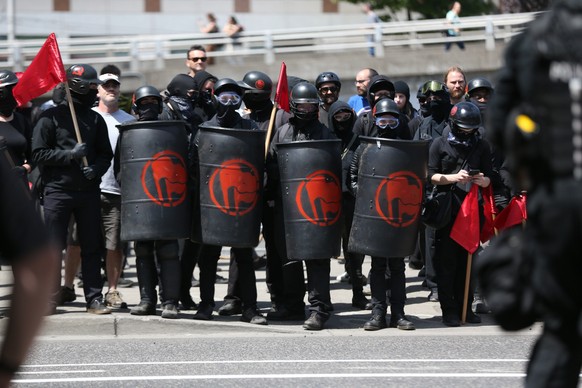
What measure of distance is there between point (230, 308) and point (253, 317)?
20.5 inches

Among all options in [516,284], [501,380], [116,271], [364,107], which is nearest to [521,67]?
[516,284]

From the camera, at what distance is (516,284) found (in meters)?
3.94

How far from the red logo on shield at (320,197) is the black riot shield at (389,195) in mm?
194

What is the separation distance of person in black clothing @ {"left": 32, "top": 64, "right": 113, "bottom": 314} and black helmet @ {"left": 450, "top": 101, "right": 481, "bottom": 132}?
2840 mm

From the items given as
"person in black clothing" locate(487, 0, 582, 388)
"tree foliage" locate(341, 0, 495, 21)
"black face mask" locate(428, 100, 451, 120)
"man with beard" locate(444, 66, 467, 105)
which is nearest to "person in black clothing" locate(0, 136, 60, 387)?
"person in black clothing" locate(487, 0, 582, 388)

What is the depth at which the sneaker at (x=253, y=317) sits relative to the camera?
31.2 ft

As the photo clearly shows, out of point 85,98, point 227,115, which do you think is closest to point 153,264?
point 227,115

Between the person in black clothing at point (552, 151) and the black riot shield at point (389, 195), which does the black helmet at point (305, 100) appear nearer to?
the black riot shield at point (389, 195)

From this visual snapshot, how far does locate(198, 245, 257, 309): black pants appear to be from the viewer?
9.61 metres

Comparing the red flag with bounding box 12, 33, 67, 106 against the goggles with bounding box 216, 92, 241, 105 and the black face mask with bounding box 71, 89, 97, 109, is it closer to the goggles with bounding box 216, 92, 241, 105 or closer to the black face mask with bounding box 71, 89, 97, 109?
the black face mask with bounding box 71, 89, 97, 109

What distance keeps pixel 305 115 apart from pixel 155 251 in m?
1.71

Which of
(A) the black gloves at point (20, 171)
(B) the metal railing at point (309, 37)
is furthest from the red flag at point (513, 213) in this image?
(B) the metal railing at point (309, 37)

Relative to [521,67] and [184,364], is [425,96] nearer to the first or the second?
[184,364]

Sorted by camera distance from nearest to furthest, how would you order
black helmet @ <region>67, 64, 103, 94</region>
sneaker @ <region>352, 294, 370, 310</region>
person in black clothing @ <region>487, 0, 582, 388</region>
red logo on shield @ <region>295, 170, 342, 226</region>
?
1. person in black clothing @ <region>487, 0, 582, 388</region>
2. red logo on shield @ <region>295, 170, 342, 226</region>
3. black helmet @ <region>67, 64, 103, 94</region>
4. sneaker @ <region>352, 294, 370, 310</region>
